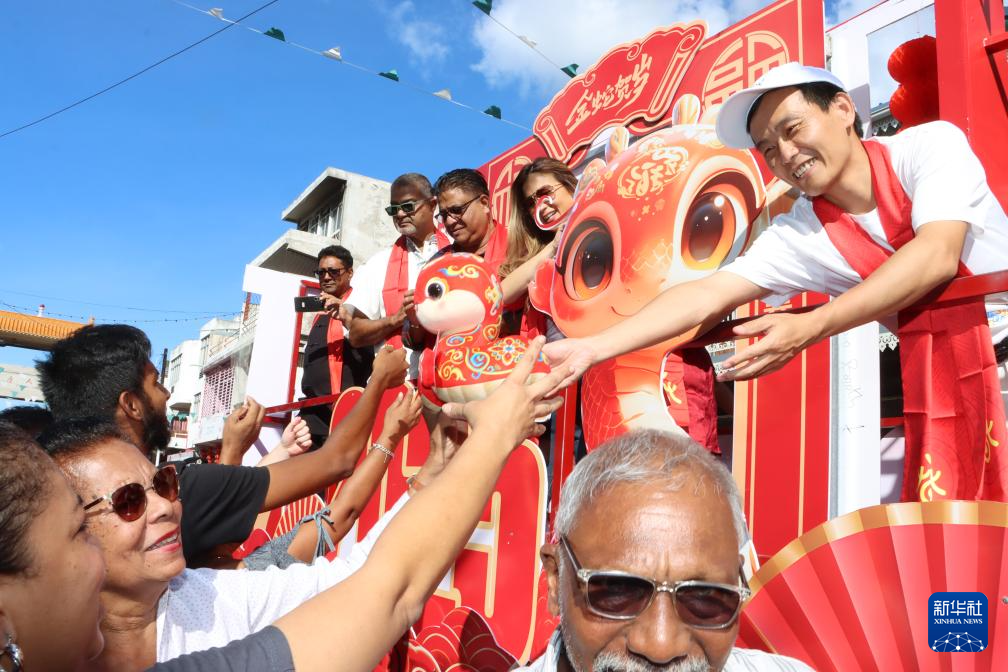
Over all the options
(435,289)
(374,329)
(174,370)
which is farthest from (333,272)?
(174,370)

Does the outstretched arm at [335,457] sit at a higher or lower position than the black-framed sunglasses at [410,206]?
lower

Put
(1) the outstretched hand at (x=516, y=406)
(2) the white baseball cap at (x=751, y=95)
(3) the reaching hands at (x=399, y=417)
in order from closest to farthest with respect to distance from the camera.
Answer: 1. (1) the outstretched hand at (x=516, y=406)
2. (2) the white baseball cap at (x=751, y=95)
3. (3) the reaching hands at (x=399, y=417)

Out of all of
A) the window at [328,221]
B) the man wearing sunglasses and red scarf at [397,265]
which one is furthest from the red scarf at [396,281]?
the window at [328,221]

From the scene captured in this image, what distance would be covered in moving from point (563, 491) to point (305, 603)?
57 centimetres

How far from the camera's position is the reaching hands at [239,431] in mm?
3031

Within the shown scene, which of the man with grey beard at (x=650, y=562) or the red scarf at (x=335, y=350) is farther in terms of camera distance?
the red scarf at (x=335, y=350)

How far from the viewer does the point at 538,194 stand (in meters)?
3.13

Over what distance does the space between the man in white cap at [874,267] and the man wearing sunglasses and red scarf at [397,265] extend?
8.05ft

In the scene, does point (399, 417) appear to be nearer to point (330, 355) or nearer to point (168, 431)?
point (168, 431)

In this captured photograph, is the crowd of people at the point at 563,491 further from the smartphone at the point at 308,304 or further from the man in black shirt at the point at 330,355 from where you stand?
the smartphone at the point at 308,304

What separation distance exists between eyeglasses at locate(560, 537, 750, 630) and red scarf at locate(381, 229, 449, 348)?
2966 mm

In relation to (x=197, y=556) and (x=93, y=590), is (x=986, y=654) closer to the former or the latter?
(x=93, y=590)

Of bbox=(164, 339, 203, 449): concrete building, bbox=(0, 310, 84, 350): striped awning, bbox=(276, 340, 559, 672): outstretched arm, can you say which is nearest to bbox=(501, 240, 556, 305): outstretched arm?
bbox=(276, 340, 559, 672): outstretched arm

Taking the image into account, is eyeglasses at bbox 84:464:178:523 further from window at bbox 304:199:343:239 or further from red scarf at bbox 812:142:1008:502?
window at bbox 304:199:343:239
